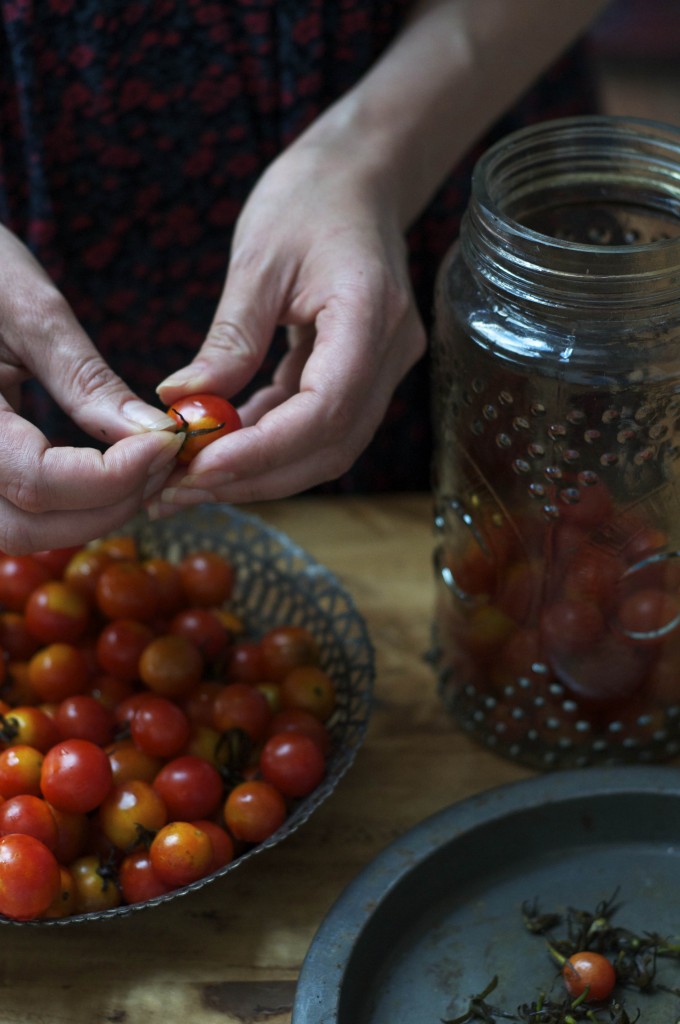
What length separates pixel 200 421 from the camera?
2.50 feet

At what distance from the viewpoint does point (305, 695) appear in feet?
2.93

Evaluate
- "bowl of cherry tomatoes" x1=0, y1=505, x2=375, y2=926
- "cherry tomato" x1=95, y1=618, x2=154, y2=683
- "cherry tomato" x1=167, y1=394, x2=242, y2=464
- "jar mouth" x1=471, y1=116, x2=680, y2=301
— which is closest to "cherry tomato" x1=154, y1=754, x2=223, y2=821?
"bowl of cherry tomatoes" x1=0, y1=505, x2=375, y2=926

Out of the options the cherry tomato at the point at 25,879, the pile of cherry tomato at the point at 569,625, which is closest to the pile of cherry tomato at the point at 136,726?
the cherry tomato at the point at 25,879

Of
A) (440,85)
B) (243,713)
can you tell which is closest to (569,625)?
(243,713)

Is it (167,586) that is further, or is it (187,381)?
(167,586)

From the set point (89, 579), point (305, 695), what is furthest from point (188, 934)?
point (89, 579)

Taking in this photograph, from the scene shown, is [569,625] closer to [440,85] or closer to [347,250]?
[347,250]

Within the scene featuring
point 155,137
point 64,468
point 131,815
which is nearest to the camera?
point 64,468

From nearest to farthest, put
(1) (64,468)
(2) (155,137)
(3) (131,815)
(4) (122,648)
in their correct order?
(1) (64,468), (3) (131,815), (4) (122,648), (2) (155,137)

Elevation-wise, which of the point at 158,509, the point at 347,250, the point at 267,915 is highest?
the point at 347,250

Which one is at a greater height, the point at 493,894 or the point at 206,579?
the point at 206,579

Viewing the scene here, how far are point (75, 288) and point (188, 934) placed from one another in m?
0.62

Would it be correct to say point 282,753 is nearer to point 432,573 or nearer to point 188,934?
point 188,934

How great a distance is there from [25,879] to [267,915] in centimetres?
18
